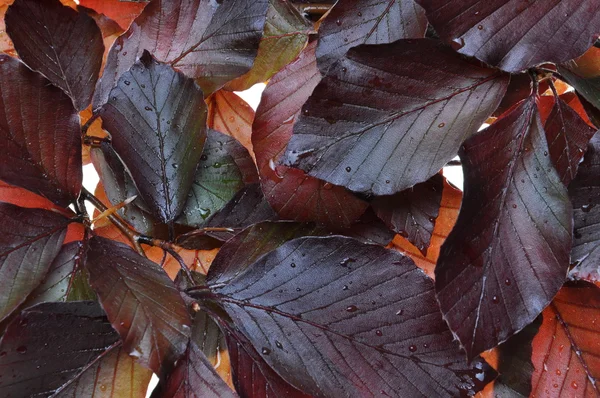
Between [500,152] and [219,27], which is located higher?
[219,27]

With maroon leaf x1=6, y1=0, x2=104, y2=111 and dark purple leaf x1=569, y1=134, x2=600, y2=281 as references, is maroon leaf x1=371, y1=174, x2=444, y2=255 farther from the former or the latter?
maroon leaf x1=6, y1=0, x2=104, y2=111

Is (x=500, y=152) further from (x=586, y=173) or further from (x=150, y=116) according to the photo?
(x=150, y=116)

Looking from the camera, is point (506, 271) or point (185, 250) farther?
point (185, 250)

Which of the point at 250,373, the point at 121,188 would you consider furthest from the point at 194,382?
the point at 121,188

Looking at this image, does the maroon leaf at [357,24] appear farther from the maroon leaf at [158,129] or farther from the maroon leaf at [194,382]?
the maroon leaf at [194,382]

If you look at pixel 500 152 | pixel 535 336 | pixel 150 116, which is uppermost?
pixel 150 116

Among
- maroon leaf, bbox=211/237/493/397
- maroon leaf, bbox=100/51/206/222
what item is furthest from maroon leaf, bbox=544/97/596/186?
maroon leaf, bbox=100/51/206/222

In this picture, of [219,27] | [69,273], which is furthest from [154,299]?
[219,27]
